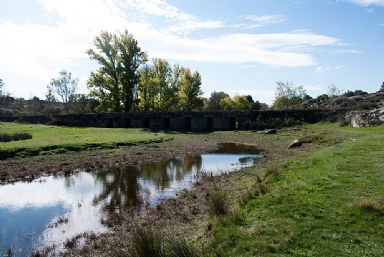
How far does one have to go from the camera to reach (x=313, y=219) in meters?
11.6

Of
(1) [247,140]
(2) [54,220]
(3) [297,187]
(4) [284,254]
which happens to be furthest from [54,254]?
(1) [247,140]

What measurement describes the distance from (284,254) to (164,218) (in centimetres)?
671

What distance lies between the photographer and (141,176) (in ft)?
84.4

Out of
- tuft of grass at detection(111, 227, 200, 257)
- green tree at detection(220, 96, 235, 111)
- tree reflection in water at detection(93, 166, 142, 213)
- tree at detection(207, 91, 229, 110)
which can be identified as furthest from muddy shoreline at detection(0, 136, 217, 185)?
tree at detection(207, 91, 229, 110)

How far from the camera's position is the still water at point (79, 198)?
567 inches

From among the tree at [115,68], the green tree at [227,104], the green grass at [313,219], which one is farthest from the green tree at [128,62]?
the green grass at [313,219]

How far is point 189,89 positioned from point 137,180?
219 feet

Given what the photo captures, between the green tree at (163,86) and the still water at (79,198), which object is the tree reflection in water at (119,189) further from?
the green tree at (163,86)

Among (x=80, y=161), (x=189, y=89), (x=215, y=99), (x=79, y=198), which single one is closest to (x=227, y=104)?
(x=215, y=99)

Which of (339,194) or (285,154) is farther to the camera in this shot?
(285,154)

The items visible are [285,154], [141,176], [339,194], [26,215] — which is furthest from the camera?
[285,154]

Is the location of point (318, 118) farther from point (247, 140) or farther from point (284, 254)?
point (284, 254)

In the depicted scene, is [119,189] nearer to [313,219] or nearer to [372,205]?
[313,219]

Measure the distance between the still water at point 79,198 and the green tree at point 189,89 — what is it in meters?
59.1
